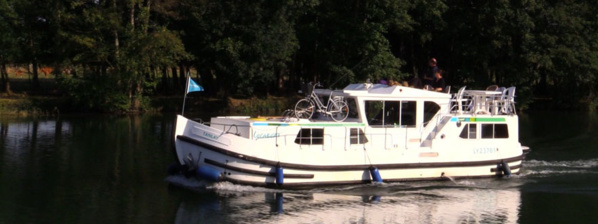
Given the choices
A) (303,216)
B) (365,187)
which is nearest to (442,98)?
(365,187)

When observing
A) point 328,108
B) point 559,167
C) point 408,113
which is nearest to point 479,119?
point 408,113

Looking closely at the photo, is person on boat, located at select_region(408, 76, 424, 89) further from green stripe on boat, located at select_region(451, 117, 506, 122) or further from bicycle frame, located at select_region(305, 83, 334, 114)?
bicycle frame, located at select_region(305, 83, 334, 114)

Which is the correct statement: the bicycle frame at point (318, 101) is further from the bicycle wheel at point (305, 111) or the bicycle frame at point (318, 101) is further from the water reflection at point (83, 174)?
the water reflection at point (83, 174)

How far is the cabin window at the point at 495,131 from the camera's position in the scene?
25469 mm

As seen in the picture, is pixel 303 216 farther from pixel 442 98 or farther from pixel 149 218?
pixel 442 98

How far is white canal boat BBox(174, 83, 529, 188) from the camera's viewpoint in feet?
72.5

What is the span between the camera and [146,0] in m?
54.7

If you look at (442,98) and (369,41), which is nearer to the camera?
(442,98)

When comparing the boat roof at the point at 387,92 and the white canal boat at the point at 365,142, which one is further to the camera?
the boat roof at the point at 387,92

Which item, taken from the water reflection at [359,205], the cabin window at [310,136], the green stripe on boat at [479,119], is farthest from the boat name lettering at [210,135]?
the green stripe on boat at [479,119]

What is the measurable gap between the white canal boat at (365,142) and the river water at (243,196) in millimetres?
435

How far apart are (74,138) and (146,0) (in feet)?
67.8

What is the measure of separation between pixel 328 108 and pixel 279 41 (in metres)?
31.8

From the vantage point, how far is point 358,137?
23.5 m
